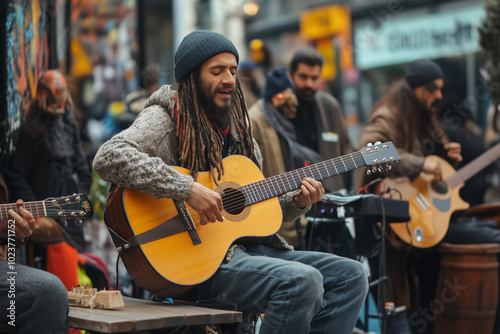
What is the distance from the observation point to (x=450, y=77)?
10.8m

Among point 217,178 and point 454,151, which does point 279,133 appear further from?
point 217,178

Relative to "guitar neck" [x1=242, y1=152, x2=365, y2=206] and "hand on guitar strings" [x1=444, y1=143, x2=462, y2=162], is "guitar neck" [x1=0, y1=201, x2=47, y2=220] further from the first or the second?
"hand on guitar strings" [x1=444, y1=143, x2=462, y2=162]

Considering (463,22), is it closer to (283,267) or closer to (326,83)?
(326,83)

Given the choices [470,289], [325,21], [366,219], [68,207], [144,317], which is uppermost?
[325,21]

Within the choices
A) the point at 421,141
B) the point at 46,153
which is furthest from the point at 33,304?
the point at 421,141

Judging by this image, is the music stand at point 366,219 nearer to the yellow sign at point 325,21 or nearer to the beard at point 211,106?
the beard at point 211,106

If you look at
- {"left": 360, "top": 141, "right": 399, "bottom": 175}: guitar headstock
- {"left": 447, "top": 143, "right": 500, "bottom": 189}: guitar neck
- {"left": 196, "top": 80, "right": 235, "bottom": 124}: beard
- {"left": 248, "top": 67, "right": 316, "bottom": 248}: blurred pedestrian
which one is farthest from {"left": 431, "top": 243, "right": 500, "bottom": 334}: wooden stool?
{"left": 196, "top": 80, "right": 235, "bottom": 124}: beard

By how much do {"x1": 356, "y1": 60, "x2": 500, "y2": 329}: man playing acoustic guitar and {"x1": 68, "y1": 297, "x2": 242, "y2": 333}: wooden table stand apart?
2.19 m

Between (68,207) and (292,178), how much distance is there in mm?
1200

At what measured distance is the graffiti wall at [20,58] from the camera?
4.32 m

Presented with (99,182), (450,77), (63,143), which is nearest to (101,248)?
(99,182)

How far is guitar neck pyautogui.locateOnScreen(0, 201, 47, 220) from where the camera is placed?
3.19m

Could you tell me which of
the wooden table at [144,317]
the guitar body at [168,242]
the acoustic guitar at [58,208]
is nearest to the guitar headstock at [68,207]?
the acoustic guitar at [58,208]

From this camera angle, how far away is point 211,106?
3629mm
